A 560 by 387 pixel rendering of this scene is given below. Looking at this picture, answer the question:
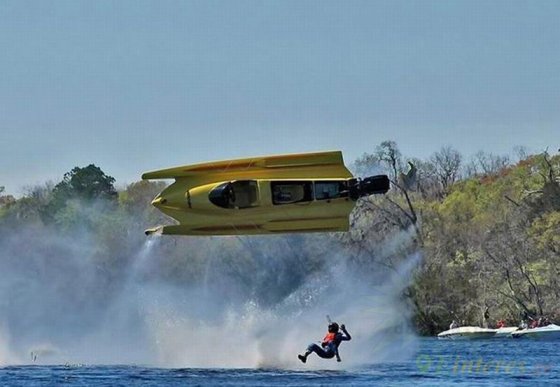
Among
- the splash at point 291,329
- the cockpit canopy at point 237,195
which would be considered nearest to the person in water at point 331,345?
the splash at point 291,329

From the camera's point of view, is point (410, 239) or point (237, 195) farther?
point (410, 239)

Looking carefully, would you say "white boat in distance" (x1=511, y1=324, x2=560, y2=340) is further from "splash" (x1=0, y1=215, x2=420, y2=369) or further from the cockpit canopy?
the cockpit canopy

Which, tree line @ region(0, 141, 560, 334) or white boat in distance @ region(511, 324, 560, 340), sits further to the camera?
white boat in distance @ region(511, 324, 560, 340)

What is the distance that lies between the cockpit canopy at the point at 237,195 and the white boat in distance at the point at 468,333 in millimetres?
33479

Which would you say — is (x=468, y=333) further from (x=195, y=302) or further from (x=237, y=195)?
(x=237, y=195)

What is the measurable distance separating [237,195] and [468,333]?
34.2 metres

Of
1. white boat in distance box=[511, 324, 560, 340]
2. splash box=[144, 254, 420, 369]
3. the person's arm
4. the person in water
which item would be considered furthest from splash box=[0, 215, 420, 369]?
white boat in distance box=[511, 324, 560, 340]

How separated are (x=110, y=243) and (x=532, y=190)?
4754 cm

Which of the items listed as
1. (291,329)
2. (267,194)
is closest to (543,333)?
(291,329)

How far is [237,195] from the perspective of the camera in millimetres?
51062

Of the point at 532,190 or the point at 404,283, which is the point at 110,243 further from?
the point at 532,190

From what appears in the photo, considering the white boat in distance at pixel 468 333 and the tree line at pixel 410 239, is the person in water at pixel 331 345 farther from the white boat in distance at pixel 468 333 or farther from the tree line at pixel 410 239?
the white boat in distance at pixel 468 333

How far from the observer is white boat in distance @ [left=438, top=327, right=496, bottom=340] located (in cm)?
8200

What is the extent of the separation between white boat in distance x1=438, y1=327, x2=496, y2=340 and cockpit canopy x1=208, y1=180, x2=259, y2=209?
33.5 metres
